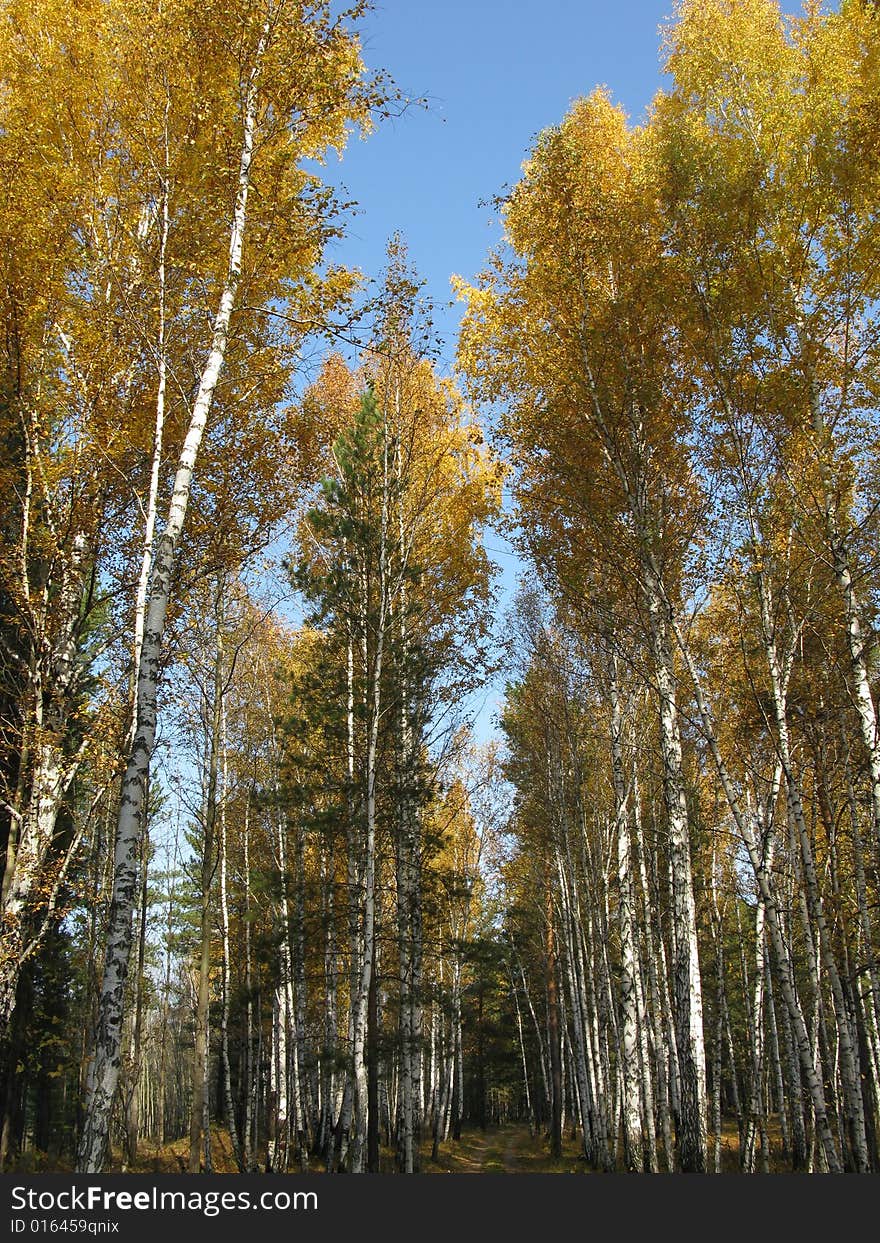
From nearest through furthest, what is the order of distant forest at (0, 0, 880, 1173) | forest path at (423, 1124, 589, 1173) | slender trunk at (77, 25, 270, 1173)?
slender trunk at (77, 25, 270, 1173), distant forest at (0, 0, 880, 1173), forest path at (423, 1124, 589, 1173)

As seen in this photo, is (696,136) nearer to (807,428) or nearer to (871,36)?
(871,36)

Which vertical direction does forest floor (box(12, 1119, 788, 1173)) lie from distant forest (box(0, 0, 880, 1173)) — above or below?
below

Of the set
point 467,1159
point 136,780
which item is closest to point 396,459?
point 136,780

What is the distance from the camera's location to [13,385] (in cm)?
865

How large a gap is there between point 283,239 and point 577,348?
12.9 feet

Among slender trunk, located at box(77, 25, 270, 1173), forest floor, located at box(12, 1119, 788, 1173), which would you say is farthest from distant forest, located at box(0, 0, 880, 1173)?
forest floor, located at box(12, 1119, 788, 1173)

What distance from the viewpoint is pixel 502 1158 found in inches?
820

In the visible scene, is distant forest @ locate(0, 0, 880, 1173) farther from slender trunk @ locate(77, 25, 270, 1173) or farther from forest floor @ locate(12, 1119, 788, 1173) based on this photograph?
forest floor @ locate(12, 1119, 788, 1173)

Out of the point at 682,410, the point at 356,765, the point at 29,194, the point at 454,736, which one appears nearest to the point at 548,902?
the point at 454,736

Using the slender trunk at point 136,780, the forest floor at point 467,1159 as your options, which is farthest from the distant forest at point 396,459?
the forest floor at point 467,1159

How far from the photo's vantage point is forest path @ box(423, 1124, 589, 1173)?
16.5 metres

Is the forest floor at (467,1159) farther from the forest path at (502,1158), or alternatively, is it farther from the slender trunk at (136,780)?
the slender trunk at (136,780)

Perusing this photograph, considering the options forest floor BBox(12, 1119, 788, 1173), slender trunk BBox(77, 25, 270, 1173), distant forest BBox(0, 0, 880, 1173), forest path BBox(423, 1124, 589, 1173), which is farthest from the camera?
forest path BBox(423, 1124, 589, 1173)

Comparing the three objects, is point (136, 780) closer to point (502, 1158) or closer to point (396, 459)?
point (396, 459)
